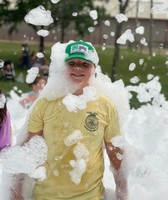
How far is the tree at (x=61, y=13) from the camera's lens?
544 inches

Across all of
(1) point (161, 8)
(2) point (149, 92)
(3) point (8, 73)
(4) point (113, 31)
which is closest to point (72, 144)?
(1) point (161, 8)

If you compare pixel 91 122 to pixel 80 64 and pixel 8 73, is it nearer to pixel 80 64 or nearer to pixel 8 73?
pixel 80 64

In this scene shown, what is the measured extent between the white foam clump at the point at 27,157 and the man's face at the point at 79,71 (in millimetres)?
349

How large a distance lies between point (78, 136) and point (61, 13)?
40.7ft

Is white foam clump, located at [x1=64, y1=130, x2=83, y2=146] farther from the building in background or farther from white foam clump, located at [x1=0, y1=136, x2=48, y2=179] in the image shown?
the building in background

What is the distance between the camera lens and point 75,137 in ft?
10.0

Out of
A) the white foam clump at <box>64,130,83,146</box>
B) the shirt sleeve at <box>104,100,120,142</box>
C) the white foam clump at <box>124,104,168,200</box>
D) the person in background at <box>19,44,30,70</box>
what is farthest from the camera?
the person in background at <box>19,44,30,70</box>

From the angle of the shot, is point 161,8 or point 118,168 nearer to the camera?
point 118,168

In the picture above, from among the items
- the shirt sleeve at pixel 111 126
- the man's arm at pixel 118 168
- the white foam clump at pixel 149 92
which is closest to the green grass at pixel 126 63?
the white foam clump at pixel 149 92

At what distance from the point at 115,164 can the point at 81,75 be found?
0.50 meters

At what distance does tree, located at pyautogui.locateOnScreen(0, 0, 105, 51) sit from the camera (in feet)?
45.3

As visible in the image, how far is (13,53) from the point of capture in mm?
18812

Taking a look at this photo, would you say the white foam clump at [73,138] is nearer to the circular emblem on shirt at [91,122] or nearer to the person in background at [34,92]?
the circular emblem on shirt at [91,122]

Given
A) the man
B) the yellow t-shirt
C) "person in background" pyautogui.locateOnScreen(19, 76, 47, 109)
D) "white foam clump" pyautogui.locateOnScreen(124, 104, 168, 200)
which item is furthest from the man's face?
"person in background" pyautogui.locateOnScreen(19, 76, 47, 109)
